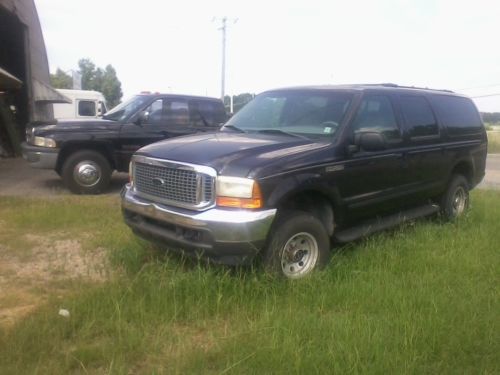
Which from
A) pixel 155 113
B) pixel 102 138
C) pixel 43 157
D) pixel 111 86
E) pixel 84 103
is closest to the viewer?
pixel 43 157

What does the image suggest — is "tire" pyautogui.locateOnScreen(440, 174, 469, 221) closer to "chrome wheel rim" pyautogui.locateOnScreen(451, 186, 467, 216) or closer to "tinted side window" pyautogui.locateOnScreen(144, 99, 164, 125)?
"chrome wheel rim" pyautogui.locateOnScreen(451, 186, 467, 216)

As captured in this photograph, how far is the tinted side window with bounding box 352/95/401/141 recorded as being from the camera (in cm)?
520

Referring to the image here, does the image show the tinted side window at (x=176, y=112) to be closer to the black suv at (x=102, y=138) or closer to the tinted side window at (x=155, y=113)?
the black suv at (x=102, y=138)

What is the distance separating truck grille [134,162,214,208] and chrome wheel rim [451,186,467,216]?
4335mm

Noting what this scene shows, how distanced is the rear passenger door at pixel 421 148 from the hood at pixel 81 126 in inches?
204

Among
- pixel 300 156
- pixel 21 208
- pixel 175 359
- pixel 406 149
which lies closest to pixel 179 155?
pixel 300 156

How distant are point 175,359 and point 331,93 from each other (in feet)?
11.0

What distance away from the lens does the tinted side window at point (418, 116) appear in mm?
5934

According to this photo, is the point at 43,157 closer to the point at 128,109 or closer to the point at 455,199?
the point at 128,109

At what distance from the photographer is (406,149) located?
19.0 ft

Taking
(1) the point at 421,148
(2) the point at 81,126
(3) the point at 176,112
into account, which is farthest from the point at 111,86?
(1) the point at 421,148

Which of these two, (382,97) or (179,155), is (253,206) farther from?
(382,97)

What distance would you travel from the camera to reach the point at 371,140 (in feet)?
15.8

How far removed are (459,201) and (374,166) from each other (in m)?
2.67
